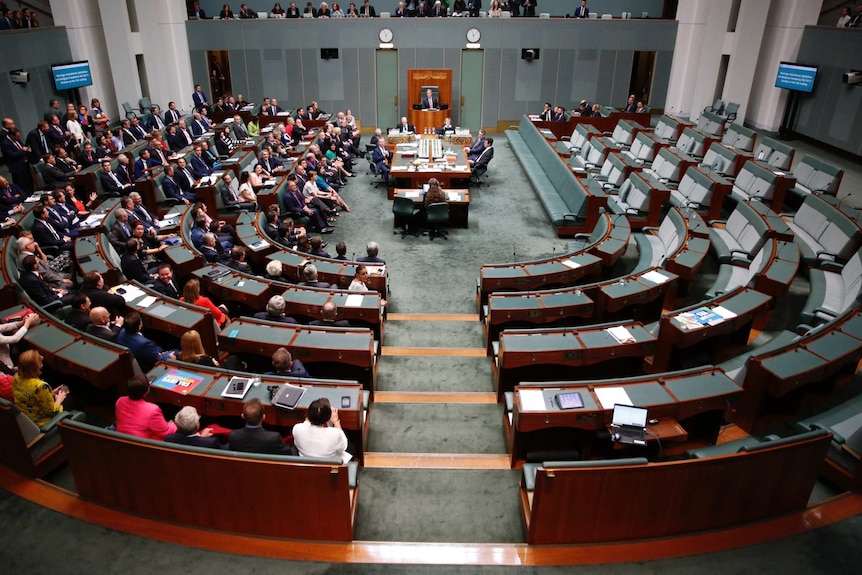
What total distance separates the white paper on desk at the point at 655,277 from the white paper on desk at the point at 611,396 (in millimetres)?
2820

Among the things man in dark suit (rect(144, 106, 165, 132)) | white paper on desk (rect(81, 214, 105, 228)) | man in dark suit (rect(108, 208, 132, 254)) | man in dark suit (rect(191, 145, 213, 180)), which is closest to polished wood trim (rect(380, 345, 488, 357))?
man in dark suit (rect(108, 208, 132, 254))

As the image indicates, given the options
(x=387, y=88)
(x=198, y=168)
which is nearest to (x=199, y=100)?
(x=387, y=88)

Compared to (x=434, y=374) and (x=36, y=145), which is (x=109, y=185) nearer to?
(x=36, y=145)

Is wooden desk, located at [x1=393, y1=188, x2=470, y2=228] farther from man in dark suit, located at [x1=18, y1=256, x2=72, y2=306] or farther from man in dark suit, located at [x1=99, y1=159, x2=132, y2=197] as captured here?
man in dark suit, located at [x1=18, y1=256, x2=72, y2=306]

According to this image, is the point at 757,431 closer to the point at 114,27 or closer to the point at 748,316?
the point at 748,316

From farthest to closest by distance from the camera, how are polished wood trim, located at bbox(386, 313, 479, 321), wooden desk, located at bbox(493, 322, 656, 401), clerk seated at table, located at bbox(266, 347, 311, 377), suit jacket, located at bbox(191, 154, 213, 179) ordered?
suit jacket, located at bbox(191, 154, 213, 179) → polished wood trim, located at bbox(386, 313, 479, 321) → wooden desk, located at bbox(493, 322, 656, 401) → clerk seated at table, located at bbox(266, 347, 311, 377)

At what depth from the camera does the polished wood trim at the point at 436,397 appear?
6.39 metres

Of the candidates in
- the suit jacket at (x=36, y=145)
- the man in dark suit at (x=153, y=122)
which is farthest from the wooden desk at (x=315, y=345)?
the man in dark suit at (x=153, y=122)

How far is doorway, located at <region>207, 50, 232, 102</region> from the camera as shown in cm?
2142

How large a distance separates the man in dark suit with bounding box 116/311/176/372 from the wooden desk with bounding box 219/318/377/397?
0.66 m

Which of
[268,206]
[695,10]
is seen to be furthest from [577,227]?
[695,10]

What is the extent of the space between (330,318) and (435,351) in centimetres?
162

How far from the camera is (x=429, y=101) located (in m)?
19.1

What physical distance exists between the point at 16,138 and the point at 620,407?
12.3 metres
